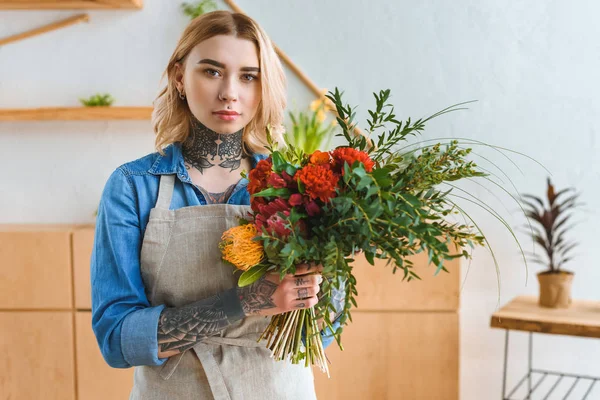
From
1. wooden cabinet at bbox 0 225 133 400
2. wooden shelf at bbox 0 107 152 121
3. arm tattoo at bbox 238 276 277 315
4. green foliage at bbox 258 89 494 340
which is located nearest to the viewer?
green foliage at bbox 258 89 494 340

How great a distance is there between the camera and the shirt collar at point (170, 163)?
54.8 inches

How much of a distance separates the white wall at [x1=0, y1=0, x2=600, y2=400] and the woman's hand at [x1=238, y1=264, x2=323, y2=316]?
2.00 meters

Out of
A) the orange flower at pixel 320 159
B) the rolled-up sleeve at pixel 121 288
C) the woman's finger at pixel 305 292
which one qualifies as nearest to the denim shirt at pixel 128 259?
the rolled-up sleeve at pixel 121 288

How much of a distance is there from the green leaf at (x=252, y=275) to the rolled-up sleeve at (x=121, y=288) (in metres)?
0.20

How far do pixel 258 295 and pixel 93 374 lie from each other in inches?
74.3

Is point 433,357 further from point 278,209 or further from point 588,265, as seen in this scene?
point 278,209

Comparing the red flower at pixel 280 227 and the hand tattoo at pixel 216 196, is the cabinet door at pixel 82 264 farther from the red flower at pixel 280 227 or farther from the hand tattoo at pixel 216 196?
the red flower at pixel 280 227

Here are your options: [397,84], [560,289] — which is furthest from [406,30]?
[560,289]

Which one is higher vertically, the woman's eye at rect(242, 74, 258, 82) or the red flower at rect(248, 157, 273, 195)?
the woman's eye at rect(242, 74, 258, 82)

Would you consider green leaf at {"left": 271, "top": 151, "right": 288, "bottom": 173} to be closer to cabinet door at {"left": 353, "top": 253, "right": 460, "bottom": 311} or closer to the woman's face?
the woman's face

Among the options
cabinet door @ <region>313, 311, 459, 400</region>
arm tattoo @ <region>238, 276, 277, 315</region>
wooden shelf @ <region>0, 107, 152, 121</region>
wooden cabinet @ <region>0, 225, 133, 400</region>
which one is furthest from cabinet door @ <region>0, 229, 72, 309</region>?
arm tattoo @ <region>238, 276, 277, 315</region>

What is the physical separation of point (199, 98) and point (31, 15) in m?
2.29

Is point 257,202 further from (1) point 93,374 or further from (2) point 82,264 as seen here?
(1) point 93,374

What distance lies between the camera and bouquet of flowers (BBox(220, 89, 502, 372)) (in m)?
1.03
